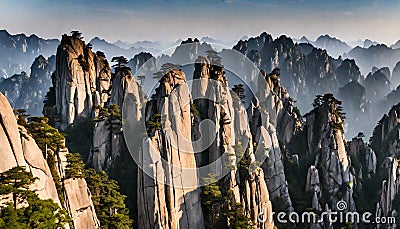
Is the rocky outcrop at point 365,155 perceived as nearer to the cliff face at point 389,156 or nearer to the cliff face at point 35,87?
the cliff face at point 389,156

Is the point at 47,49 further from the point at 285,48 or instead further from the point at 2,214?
the point at 2,214

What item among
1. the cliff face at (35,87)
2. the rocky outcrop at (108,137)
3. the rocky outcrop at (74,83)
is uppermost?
the cliff face at (35,87)

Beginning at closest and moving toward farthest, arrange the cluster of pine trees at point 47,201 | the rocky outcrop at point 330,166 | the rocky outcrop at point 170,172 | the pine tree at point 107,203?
the cluster of pine trees at point 47,201 < the pine tree at point 107,203 < the rocky outcrop at point 170,172 < the rocky outcrop at point 330,166

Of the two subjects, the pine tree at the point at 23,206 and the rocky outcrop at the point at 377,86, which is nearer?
the pine tree at the point at 23,206

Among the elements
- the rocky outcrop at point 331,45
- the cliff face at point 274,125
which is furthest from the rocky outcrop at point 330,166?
the rocky outcrop at point 331,45

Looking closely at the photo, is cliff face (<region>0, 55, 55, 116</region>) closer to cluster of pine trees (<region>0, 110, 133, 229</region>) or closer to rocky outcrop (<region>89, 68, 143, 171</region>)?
rocky outcrop (<region>89, 68, 143, 171</region>)

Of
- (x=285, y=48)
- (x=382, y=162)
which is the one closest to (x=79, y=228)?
(x=382, y=162)

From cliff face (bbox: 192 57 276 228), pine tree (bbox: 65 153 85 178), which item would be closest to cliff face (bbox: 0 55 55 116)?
cliff face (bbox: 192 57 276 228)
